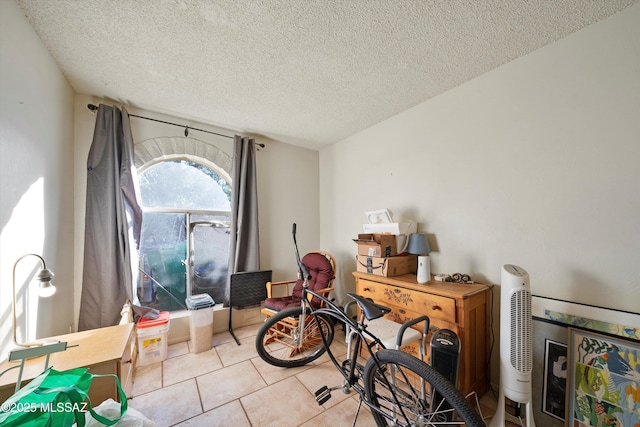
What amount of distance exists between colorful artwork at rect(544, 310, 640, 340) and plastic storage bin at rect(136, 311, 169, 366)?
3102 millimetres

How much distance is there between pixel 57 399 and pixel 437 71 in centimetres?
285

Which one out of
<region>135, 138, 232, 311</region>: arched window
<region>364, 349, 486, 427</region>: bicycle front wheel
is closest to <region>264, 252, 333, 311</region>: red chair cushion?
<region>135, 138, 232, 311</region>: arched window

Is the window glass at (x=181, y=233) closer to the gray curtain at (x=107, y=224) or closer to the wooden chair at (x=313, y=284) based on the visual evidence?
the gray curtain at (x=107, y=224)

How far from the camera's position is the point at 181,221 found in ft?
9.15

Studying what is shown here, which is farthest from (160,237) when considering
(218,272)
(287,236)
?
(287,236)

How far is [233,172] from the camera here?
2939 mm

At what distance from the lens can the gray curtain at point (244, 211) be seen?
290 centimetres

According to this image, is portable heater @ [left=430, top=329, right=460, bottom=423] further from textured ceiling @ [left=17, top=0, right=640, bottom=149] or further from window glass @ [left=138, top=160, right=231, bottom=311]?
window glass @ [left=138, top=160, right=231, bottom=311]

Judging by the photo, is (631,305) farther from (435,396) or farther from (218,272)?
(218,272)

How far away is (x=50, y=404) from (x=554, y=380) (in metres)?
2.54

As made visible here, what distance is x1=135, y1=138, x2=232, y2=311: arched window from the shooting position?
103 inches

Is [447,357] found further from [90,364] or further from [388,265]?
[90,364]

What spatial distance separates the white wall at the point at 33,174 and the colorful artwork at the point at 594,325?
10.4 feet

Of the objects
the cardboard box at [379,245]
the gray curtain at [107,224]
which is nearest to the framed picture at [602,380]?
the cardboard box at [379,245]
